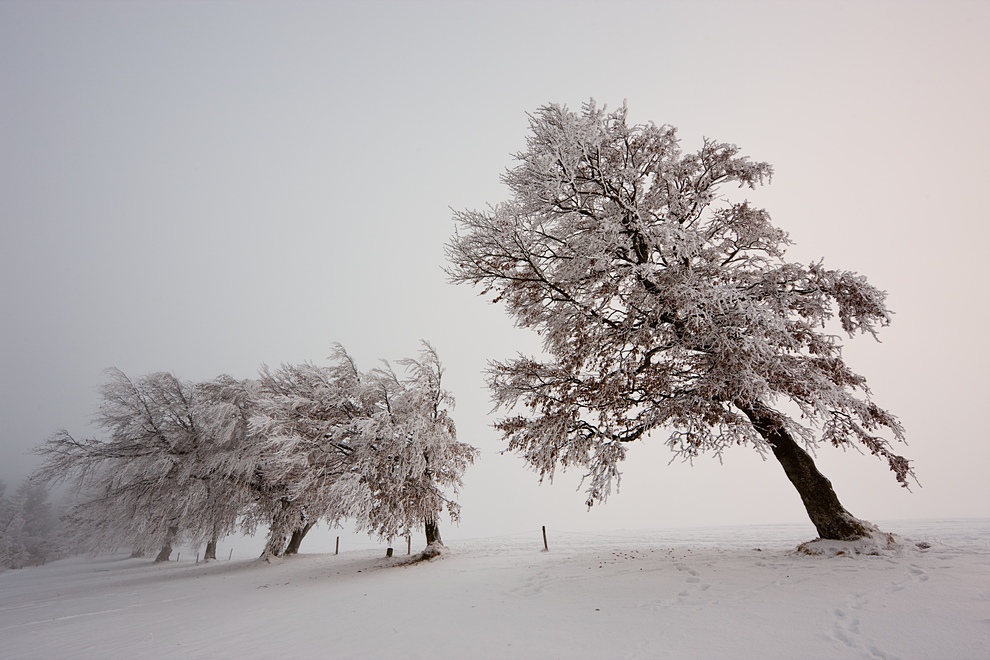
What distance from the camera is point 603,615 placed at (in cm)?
564

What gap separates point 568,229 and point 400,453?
963 cm

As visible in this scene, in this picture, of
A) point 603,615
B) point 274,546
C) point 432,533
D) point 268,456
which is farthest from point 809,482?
point 274,546

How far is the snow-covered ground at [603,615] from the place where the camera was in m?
4.41

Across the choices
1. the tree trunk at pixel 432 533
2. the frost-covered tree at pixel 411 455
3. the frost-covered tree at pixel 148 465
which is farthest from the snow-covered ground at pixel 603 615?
the frost-covered tree at pixel 148 465

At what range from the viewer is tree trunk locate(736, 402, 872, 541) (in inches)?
330

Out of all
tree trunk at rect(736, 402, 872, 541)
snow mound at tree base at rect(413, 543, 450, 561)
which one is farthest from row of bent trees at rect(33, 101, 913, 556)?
snow mound at tree base at rect(413, 543, 450, 561)

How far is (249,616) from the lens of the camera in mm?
7875

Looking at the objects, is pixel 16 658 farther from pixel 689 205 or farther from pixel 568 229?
pixel 689 205

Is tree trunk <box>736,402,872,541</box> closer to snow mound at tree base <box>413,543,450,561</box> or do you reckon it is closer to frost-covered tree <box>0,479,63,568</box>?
snow mound at tree base <box>413,543,450,561</box>

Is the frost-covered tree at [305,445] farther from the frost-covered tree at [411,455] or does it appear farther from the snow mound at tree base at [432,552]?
the snow mound at tree base at [432,552]

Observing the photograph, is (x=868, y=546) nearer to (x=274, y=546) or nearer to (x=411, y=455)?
(x=411, y=455)

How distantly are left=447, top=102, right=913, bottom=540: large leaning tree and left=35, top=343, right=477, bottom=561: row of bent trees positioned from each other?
6568mm

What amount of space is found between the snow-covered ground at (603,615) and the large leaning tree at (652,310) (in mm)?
2022

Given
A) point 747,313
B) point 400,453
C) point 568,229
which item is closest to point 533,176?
point 568,229
